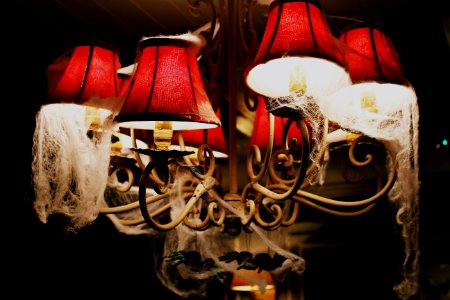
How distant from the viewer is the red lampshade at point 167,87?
872 mm

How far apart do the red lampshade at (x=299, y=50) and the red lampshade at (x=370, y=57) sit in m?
0.06

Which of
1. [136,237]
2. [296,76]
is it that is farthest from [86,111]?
[136,237]

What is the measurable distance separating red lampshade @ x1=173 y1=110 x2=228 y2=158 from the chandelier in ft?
0.37

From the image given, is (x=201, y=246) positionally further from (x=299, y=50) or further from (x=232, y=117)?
(x=299, y=50)

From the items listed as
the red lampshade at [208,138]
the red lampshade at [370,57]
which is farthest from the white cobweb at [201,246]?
the red lampshade at [370,57]

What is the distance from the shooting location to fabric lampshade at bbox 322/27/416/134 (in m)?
1.01

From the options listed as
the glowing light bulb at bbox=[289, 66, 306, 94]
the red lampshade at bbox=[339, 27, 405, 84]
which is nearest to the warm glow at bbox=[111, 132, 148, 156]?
the glowing light bulb at bbox=[289, 66, 306, 94]

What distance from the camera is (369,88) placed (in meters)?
1.08

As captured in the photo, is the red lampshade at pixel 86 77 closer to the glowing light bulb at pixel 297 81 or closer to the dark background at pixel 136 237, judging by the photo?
the glowing light bulb at pixel 297 81

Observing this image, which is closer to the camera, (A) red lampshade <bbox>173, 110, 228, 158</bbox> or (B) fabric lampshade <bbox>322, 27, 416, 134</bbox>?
(B) fabric lampshade <bbox>322, 27, 416, 134</bbox>

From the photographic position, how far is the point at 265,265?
110cm

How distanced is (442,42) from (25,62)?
6.61 ft

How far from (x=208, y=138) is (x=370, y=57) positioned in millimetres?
610

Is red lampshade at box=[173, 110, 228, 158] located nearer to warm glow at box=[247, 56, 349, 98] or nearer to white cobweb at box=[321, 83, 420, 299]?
warm glow at box=[247, 56, 349, 98]
